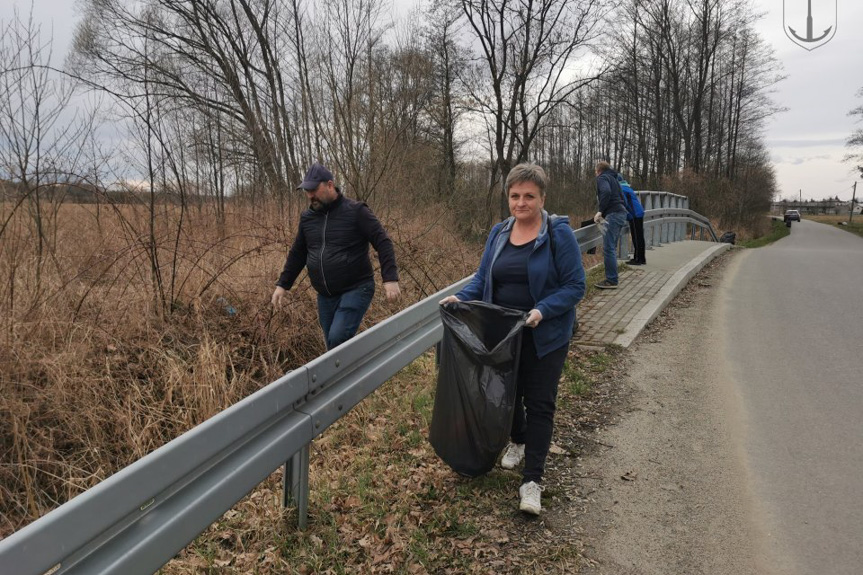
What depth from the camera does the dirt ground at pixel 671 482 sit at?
269 centimetres

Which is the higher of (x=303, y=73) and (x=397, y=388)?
(x=303, y=73)

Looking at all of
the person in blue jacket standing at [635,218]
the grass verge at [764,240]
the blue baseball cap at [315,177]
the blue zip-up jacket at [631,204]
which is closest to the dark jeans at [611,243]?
the person in blue jacket standing at [635,218]

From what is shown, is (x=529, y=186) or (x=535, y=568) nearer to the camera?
(x=535, y=568)

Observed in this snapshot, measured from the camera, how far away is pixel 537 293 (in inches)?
121

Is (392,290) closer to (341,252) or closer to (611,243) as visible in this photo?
(341,252)

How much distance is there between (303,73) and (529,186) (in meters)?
8.46

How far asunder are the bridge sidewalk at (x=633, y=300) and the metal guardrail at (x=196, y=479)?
141 inches

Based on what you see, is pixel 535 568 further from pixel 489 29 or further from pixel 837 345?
pixel 489 29

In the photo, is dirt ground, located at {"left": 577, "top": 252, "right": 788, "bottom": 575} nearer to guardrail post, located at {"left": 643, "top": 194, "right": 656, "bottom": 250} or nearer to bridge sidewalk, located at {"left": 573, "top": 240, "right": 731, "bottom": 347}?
bridge sidewalk, located at {"left": 573, "top": 240, "right": 731, "bottom": 347}

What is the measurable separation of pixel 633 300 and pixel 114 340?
21.0 feet

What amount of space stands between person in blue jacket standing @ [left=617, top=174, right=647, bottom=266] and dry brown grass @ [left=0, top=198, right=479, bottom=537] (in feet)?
15.6

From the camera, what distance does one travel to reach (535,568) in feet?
8.62

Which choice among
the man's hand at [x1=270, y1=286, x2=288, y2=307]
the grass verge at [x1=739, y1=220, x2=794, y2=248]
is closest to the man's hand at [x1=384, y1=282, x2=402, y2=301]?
the man's hand at [x1=270, y1=286, x2=288, y2=307]

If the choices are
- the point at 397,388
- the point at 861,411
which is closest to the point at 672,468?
the point at 861,411
